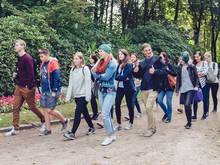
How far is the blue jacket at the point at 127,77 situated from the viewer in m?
10.3

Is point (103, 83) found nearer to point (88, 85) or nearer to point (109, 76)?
point (109, 76)

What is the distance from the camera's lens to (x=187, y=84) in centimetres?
1100

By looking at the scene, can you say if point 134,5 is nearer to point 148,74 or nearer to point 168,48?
point 168,48

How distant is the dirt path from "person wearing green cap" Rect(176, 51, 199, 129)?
0.51 metres

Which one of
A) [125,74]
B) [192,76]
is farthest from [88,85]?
[192,76]

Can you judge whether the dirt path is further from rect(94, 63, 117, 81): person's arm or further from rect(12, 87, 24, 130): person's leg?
rect(94, 63, 117, 81): person's arm

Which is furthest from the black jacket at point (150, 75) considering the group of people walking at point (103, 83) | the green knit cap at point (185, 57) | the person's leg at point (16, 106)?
the person's leg at point (16, 106)

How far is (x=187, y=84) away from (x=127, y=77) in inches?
60.2

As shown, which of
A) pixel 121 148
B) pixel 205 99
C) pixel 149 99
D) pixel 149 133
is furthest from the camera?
pixel 205 99

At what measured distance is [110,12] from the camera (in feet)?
121

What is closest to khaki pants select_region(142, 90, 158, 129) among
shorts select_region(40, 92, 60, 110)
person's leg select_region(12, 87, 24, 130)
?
shorts select_region(40, 92, 60, 110)

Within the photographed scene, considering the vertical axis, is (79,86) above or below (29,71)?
below

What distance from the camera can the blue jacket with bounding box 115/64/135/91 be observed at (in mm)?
10312

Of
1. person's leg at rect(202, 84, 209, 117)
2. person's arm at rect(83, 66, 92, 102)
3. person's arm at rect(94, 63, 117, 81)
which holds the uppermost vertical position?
person's arm at rect(94, 63, 117, 81)
